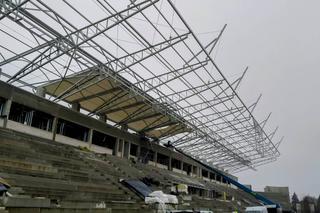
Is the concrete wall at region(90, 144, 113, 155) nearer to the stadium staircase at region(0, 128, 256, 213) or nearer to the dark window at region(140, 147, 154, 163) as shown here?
the dark window at region(140, 147, 154, 163)

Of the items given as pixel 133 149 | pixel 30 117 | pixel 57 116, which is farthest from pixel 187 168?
pixel 30 117

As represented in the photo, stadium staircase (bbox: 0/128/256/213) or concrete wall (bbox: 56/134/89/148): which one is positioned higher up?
concrete wall (bbox: 56/134/89/148)

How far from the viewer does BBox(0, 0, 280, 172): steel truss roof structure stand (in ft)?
51.9

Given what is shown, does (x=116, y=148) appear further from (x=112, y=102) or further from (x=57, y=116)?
(x=57, y=116)

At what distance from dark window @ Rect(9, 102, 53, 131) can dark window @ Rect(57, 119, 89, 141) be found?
1.16 m

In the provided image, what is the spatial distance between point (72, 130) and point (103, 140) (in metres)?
4.02

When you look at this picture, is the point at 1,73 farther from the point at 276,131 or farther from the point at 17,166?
the point at 276,131

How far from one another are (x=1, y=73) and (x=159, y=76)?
34.4 feet

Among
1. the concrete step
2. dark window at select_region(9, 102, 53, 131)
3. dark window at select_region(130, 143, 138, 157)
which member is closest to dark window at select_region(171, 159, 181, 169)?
dark window at select_region(130, 143, 138, 157)

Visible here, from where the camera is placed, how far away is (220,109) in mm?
30422

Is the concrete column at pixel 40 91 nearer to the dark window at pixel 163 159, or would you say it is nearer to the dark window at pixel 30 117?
the dark window at pixel 30 117

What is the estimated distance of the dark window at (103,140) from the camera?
25609 millimetres

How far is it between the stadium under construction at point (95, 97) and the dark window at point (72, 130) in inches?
3.1

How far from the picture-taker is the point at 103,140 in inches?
1053
